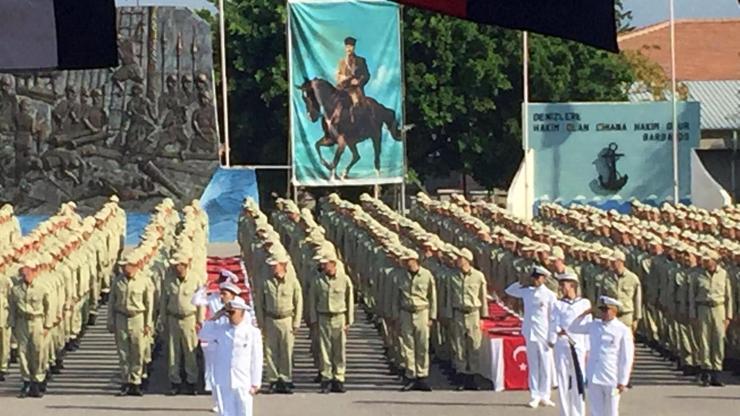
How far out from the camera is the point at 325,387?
52.5 feet

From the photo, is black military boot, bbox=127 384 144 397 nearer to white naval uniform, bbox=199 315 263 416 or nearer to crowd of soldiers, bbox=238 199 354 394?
crowd of soldiers, bbox=238 199 354 394

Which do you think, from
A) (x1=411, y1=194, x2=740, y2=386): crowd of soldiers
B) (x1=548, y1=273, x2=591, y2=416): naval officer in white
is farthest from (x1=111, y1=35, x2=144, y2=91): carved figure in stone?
(x1=548, y1=273, x2=591, y2=416): naval officer in white

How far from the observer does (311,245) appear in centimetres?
1923

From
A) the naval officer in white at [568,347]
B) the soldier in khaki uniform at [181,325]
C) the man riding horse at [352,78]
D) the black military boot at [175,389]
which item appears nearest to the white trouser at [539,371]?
the naval officer in white at [568,347]

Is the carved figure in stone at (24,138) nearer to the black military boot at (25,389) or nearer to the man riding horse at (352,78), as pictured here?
the man riding horse at (352,78)

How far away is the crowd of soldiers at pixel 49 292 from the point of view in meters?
16.0

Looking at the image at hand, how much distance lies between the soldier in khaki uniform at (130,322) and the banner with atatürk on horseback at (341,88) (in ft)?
47.3

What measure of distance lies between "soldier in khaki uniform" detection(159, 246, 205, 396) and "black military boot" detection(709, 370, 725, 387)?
193 inches

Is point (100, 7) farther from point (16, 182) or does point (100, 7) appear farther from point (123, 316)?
point (16, 182)

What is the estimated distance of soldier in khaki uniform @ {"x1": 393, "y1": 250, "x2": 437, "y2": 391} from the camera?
16.0 meters

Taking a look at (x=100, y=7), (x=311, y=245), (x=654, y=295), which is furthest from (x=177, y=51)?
(x=100, y=7)

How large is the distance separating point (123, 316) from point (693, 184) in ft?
67.8

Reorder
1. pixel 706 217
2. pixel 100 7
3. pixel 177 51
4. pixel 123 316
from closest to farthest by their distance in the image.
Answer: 1. pixel 100 7
2. pixel 123 316
3. pixel 706 217
4. pixel 177 51

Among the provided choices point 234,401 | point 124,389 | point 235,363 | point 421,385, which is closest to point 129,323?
point 124,389
